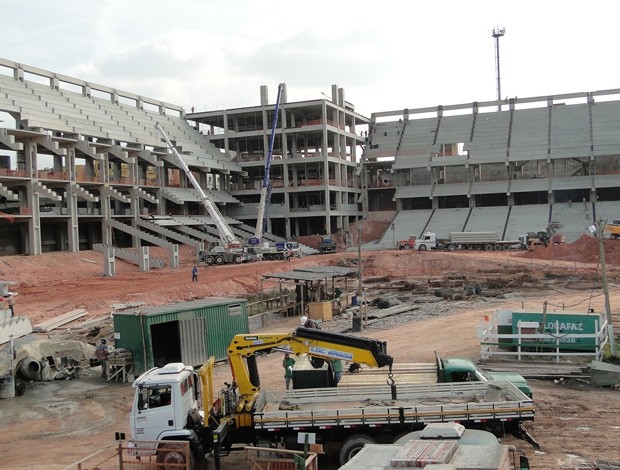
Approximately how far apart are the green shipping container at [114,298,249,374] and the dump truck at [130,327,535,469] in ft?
29.4

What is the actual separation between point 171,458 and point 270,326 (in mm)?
18883

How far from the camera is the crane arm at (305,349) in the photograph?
12844mm

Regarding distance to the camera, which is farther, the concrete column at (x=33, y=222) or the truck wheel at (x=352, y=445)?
the concrete column at (x=33, y=222)

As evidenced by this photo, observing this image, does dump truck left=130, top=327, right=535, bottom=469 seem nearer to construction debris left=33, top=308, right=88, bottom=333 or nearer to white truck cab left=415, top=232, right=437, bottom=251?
construction debris left=33, top=308, right=88, bottom=333

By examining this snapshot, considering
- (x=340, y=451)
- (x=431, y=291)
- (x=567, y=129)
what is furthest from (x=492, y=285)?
(x=567, y=129)

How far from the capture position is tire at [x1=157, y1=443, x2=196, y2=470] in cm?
1241

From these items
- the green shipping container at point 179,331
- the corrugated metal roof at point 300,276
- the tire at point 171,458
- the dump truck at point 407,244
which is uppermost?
the dump truck at point 407,244

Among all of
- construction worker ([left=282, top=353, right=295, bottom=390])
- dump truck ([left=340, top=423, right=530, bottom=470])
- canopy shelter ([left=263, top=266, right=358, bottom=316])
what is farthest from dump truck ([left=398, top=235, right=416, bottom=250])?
dump truck ([left=340, top=423, right=530, bottom=470])

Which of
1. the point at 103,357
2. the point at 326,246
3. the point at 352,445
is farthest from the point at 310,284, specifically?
the point at 326,246

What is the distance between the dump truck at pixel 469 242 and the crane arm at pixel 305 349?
52385mm

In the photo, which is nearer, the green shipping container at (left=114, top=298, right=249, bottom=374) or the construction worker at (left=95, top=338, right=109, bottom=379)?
the green shipping container at (left=114, top=298, right=249, bottom=374)

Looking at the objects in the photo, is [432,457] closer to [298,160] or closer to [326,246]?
[326,246]

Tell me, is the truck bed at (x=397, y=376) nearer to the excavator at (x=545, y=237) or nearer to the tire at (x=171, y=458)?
the tire at (x=171, y=458)

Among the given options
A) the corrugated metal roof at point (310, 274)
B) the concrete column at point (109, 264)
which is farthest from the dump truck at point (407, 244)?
the corrugated metal roof at point (310, 274)
